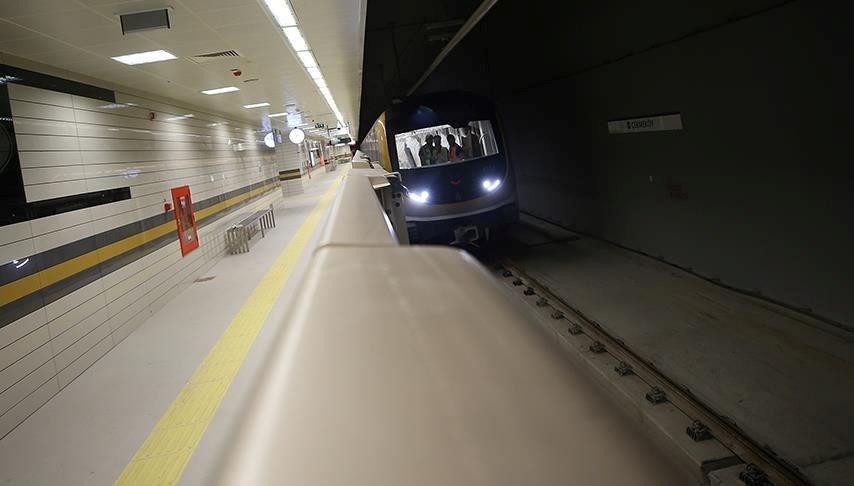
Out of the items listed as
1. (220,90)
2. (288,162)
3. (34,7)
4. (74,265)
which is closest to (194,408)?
(74,265)

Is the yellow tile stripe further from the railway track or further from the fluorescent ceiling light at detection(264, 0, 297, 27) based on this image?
the railway track

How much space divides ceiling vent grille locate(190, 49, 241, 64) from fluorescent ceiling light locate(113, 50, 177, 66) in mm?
310

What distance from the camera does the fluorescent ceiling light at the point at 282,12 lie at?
4695mm

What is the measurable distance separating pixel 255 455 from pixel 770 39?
5.37 metres

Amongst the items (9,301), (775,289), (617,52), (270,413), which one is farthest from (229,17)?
(775,289)

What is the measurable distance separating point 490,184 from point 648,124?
2.33 metres

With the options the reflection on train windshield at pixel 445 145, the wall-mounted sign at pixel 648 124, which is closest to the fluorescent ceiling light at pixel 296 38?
the reflection on train windshield at pixel 445 145

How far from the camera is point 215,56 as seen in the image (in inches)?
245

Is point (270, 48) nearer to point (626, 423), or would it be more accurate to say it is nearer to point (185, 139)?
point (185, 139)

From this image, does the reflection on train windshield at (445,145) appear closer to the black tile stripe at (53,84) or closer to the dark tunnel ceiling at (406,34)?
the dark tunnel ceiling at (406,34)

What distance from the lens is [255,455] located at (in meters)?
0.44

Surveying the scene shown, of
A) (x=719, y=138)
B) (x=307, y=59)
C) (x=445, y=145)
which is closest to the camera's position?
(x=719, y=138)

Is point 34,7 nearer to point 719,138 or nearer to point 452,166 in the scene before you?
point 452,166

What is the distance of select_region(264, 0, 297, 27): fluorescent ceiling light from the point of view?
4.70 m
